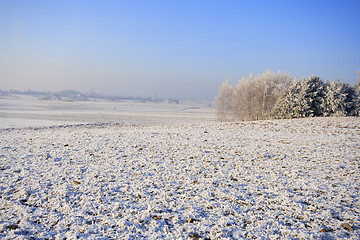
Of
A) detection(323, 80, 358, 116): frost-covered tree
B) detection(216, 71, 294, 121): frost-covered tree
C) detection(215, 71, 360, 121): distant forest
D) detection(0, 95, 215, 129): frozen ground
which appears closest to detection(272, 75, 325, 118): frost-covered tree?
detection(215, 71, 360, 121): distant forest

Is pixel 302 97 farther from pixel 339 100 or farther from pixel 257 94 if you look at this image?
pixel 257 94

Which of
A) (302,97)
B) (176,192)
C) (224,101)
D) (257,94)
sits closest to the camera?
(176,192)

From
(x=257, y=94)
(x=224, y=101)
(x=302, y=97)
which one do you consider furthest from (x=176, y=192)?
(x=224, y=101)

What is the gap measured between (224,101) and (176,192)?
41.0 meters

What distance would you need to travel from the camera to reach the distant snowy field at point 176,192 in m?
4.37

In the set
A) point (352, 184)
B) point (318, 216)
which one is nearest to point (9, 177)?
point (318, 216)

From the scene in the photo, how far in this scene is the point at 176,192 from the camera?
5977 mm

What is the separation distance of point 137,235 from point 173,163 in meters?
4.30

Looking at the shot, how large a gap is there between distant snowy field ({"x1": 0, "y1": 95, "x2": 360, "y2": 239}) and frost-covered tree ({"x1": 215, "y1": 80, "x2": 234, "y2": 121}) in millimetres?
33822

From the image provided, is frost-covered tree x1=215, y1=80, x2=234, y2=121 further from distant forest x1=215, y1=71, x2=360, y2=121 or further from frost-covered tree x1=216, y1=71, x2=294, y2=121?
distant forest x1=215, y1=71, x2=360, y2=121

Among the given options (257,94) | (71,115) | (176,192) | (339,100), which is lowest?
(176,192)

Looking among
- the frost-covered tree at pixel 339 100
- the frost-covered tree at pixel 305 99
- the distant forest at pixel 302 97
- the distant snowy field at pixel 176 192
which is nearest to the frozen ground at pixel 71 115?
the distant forest at pixel 302 97

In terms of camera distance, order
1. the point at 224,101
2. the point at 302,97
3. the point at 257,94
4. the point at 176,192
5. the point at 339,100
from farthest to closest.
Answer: the point at 224,101
the point at 257,94
the point at 302,97
the point at 339,100
the point at 176,192

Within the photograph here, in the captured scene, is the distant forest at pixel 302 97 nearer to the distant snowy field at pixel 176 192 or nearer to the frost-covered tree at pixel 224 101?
the frost-covered tree at pixel 224 101
